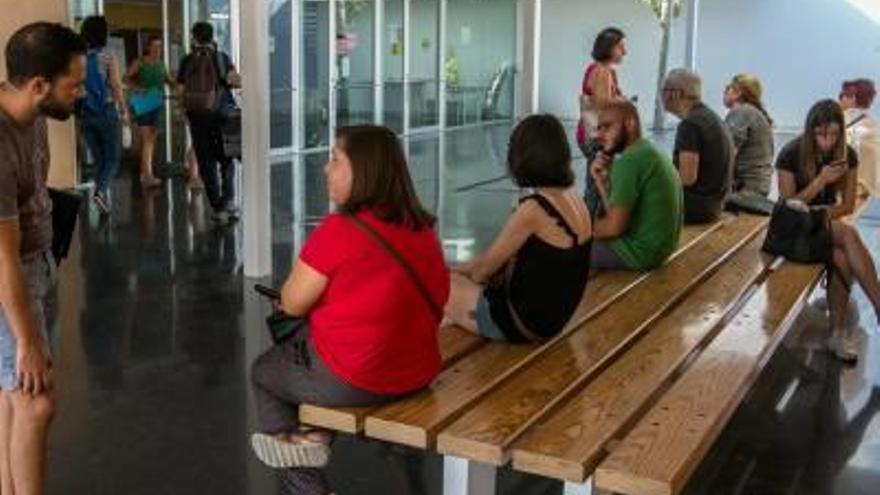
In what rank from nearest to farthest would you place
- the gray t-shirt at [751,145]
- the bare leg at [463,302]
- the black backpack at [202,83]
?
the bare leg at [463,302] → the gray t-shirt at [751,145] → the black backpack at [202,83]

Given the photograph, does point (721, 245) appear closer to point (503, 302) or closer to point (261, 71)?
point (503, 302)

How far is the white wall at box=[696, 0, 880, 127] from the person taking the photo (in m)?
20.4

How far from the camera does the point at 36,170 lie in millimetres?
2918

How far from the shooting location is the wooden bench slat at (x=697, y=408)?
251cm

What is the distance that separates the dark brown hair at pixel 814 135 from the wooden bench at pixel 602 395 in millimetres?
1461

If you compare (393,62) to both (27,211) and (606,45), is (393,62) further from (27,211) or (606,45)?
(27,211)

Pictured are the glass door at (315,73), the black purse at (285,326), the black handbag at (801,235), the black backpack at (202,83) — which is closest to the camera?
the black purse at (285,326)

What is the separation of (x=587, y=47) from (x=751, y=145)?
16949mm

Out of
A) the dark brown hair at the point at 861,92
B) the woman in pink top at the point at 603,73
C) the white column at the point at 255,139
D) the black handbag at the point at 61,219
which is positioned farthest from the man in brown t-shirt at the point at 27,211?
the dark brown hair at the point at 861,92

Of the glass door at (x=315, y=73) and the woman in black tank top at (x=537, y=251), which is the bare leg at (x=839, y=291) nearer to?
the woman in black tank top at (x=537, y=251)

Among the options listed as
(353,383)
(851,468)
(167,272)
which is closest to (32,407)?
(353,383)

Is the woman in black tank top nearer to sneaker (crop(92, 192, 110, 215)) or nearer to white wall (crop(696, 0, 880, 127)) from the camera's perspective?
sneaker (crop(92, 192, 110, 215))

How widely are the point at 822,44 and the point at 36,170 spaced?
20.0 meters

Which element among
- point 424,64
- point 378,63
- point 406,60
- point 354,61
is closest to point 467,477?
point 354,61
